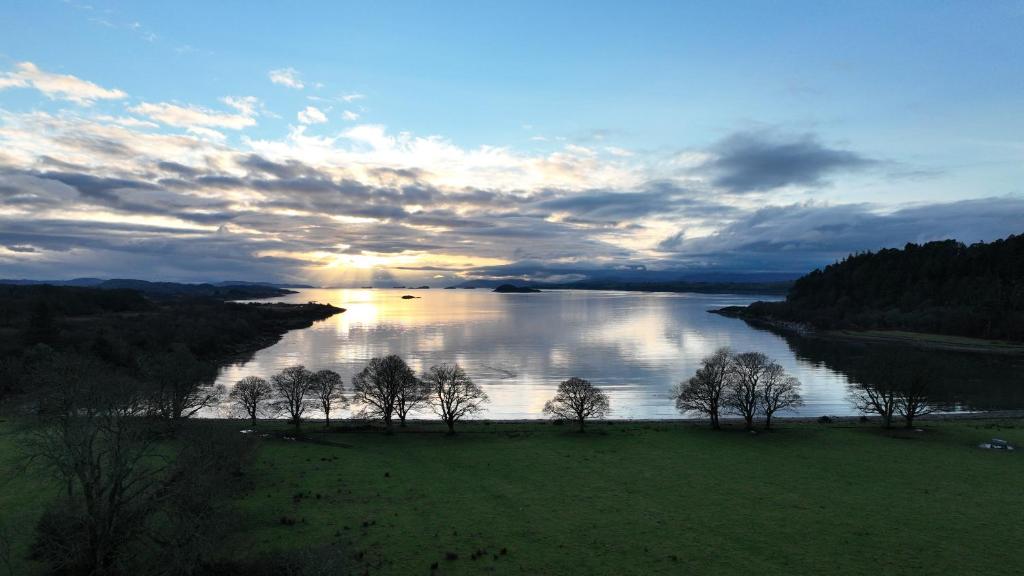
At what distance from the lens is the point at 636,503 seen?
31.2m

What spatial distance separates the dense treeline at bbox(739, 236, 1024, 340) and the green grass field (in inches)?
4330

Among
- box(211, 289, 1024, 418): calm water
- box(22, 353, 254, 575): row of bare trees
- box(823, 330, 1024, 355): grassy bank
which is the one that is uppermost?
box(22, 353, 254, 575): row of bare trees

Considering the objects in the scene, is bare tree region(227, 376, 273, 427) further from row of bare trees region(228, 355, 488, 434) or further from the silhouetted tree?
the silhouetted tree

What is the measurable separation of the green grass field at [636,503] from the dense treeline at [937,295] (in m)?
110

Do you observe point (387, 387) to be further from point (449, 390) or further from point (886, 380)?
point (886, 380)

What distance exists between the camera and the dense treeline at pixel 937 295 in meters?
132

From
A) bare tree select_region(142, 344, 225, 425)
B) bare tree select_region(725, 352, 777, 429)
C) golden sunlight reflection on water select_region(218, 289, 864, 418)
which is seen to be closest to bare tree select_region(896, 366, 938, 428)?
bare tree select_region(725, 352, 777, 429)

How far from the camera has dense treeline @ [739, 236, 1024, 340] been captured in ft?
432

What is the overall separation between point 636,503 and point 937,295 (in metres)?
178

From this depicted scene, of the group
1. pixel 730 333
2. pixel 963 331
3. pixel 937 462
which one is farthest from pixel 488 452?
pixel 963 331

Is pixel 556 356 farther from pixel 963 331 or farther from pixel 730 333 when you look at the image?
pixel 963 331

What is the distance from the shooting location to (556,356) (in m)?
108

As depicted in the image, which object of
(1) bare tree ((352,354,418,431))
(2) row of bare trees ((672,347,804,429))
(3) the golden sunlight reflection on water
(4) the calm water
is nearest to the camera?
Result: (1) bare tree ((352,354,418,431))

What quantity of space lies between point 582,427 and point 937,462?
2705 cm
